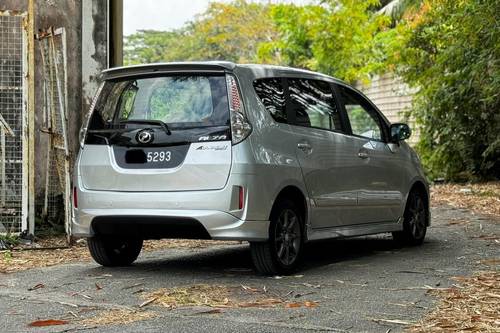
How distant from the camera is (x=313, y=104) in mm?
8742

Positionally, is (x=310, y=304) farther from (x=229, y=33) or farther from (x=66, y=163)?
(x=229, y=33)

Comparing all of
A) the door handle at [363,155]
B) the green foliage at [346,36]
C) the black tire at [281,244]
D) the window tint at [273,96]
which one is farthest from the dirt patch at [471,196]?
the green foliage at [346,36]

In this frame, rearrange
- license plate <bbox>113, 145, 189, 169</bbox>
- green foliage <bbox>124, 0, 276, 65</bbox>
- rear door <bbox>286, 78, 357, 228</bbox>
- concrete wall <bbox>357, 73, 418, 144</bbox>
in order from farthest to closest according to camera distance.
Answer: green foliage <bbox>124, 0, 276, 65</bbox>
concrete wall <bbox>357, 73, 418, 144</bbox>
rear door <bbox>286, 78, 357, 228</bbox>
license plate <bbox>113, 145, 189, 169</bbox>

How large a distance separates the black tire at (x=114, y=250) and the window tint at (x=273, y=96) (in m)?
1.92

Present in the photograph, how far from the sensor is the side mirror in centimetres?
1002

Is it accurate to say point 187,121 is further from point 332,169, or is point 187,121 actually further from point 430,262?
point 430,262

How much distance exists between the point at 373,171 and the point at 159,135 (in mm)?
2677

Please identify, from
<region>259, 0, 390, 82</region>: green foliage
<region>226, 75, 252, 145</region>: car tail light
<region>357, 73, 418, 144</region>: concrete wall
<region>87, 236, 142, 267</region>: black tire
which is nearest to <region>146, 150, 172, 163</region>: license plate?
<region>226, 75, 252, 145</region>: car tail light

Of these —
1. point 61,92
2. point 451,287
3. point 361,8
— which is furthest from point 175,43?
point 451,287

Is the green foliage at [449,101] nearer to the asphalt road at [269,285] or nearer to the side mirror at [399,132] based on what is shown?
the side mirror at [399,132]

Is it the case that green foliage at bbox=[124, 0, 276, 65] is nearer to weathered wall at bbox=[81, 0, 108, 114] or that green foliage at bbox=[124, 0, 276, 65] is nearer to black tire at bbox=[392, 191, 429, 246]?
weathered wall at bbox=[81, 0, 108, 114]

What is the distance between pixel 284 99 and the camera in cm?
821

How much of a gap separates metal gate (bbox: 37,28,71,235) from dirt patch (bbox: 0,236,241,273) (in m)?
0.27

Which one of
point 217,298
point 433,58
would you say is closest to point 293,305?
point 217,298
